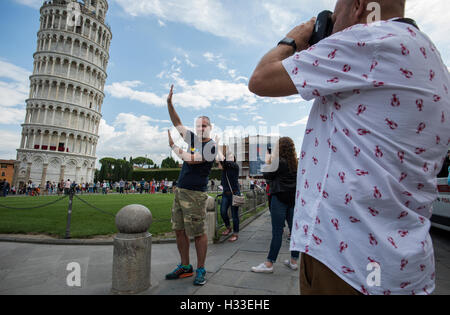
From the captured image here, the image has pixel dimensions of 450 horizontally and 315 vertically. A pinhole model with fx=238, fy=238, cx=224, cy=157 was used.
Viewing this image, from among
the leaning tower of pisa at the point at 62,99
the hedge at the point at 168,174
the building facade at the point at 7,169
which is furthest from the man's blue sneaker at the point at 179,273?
the building facade at the point at 7,169

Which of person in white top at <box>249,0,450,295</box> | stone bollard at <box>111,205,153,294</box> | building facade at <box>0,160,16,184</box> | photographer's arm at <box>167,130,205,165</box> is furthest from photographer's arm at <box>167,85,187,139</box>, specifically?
building facade at <box>0,160,16,184</box>

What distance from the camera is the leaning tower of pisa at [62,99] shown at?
55347mm

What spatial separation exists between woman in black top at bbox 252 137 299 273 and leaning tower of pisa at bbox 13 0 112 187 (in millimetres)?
63930

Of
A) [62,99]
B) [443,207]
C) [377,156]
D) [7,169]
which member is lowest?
[443,207]

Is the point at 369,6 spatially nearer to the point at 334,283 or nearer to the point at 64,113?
the point at 334,283

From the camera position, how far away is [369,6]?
39.7 inches

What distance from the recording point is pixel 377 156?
890mm

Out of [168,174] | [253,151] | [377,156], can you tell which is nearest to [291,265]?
[377,156]

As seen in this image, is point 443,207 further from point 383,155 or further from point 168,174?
point 168,174

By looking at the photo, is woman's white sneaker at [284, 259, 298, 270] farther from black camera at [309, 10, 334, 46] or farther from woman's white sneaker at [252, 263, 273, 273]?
black camera at [309, 10, 334, 46]

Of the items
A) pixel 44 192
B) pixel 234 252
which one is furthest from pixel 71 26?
pixel 234 252

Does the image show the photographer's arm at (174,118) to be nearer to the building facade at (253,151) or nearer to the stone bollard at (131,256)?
the stone bollard at (131,256)

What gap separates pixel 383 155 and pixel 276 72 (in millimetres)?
548

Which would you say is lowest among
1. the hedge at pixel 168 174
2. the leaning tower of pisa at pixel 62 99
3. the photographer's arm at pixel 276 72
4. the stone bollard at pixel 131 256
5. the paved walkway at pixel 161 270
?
the paved walkway at pixel 161 270
